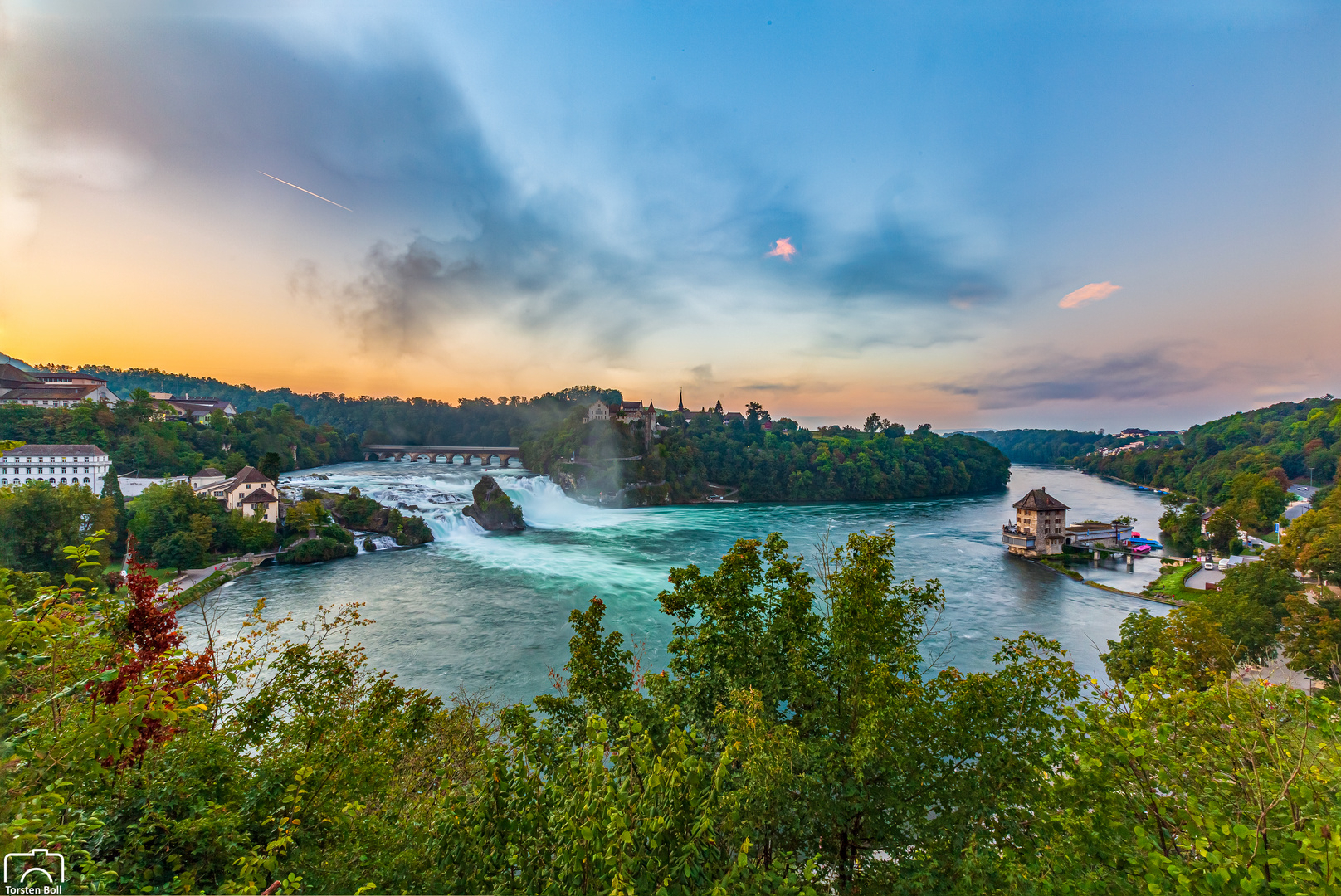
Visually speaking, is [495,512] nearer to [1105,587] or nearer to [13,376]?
[13,376]

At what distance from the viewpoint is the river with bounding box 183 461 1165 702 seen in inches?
632

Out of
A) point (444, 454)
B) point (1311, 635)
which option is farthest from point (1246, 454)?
point (444, 454)

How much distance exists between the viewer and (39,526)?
17.6 meters

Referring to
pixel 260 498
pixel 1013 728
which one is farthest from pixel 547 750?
pixel 260 498

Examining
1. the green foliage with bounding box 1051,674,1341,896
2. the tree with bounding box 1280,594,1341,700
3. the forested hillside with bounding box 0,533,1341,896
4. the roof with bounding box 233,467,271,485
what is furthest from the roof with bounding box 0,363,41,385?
the tree with bounding box 1280,594,1341,700

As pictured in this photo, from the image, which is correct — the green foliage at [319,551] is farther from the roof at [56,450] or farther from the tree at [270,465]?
the roof at [56,450]

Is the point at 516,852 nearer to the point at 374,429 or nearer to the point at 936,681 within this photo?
the point at 936,681

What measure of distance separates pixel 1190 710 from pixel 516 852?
4950 millimetres

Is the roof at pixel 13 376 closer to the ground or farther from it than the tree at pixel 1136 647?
farther from it

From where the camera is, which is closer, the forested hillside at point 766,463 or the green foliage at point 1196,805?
the green foliage at point 1196,805

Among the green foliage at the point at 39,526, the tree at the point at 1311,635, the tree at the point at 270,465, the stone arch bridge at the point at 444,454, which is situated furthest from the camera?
the stone arch bridge at the point at 444,454

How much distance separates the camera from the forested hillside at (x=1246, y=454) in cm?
4603

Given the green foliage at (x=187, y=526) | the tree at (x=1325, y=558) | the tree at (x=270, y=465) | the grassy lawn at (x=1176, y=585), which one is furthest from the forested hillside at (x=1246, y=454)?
the tree at (x=270, y=465)

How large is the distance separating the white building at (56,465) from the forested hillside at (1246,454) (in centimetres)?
8496
